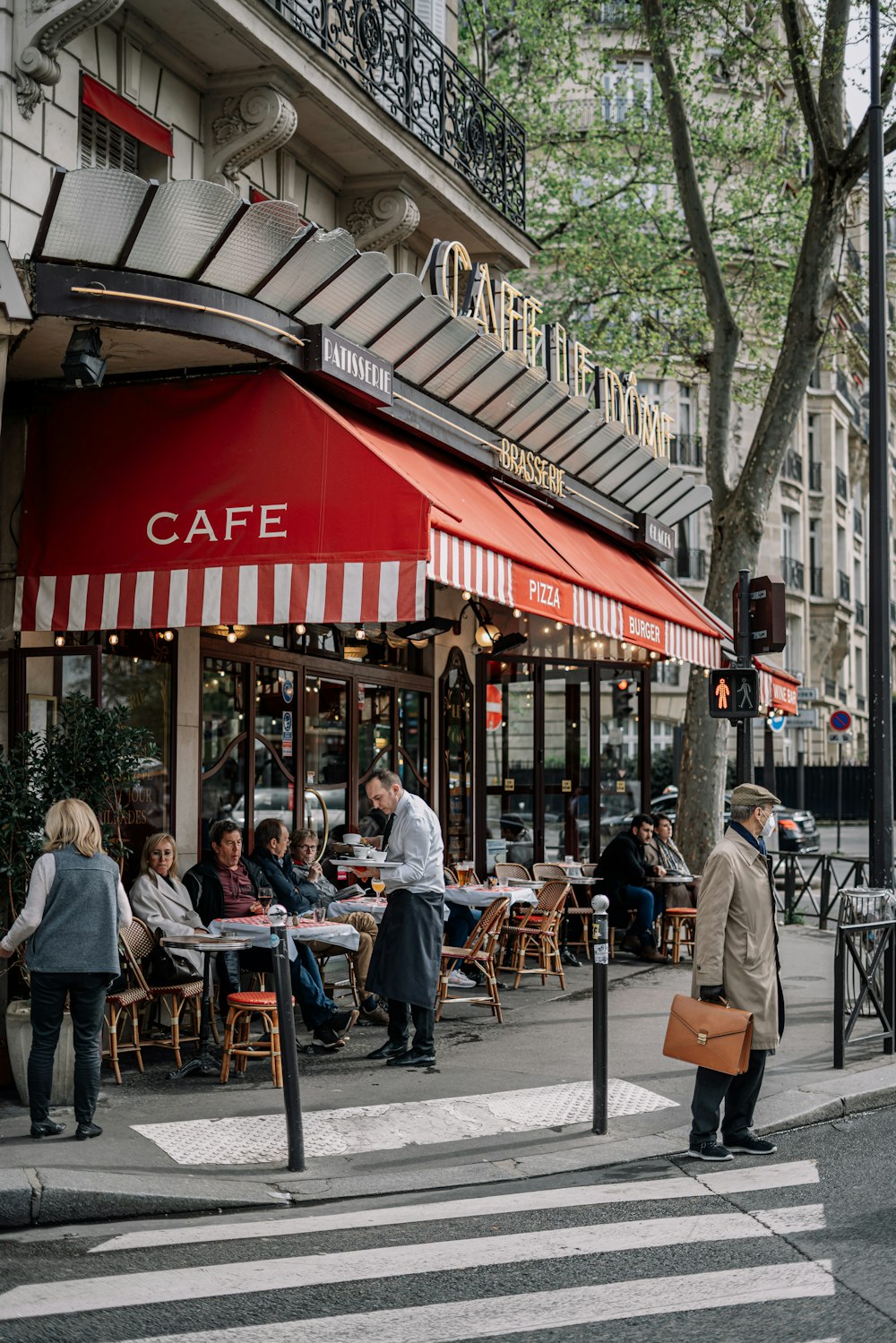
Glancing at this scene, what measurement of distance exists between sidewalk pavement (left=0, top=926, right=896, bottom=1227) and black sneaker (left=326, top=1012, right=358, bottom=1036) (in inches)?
5.7

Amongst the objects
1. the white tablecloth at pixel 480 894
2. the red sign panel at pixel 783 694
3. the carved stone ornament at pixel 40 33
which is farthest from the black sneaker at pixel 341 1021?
the red sign panel at pixel 783 694

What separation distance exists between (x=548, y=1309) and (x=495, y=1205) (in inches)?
52.9

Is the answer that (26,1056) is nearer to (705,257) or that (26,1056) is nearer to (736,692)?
(736,692)

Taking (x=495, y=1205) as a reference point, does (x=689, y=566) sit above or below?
above

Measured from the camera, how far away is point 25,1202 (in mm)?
5824

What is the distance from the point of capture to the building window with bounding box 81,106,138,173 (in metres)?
9.07

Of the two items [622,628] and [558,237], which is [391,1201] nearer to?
[622,628]

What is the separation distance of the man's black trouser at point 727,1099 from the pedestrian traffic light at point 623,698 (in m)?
9.36

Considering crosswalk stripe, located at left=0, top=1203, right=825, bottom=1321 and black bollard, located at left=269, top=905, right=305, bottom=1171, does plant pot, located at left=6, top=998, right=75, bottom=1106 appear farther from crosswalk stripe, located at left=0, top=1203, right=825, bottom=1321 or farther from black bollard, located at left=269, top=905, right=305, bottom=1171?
crosswalk stripe, located at left=0, top=1203, right=825, bottom=1321

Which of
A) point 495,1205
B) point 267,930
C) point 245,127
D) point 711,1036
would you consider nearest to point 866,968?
point 711,1036

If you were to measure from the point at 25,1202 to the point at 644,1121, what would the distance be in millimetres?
3267

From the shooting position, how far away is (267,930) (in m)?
8.72

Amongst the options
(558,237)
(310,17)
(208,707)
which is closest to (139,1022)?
(208,707)

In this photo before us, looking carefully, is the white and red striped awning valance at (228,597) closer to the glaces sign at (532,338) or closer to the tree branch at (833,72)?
the glaces sign at (532,338)
